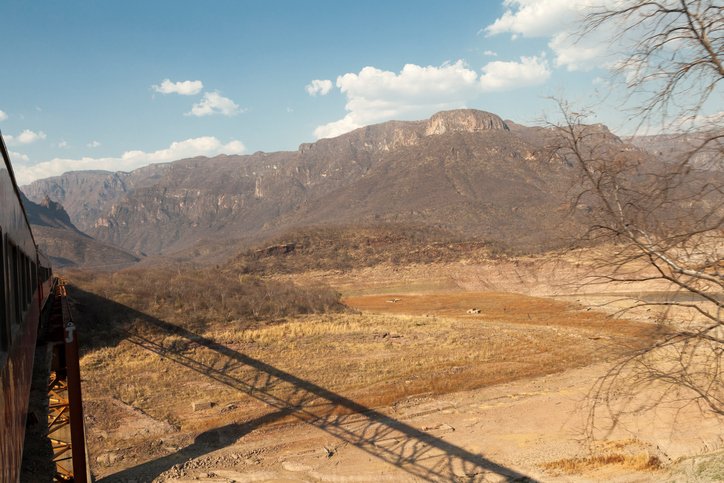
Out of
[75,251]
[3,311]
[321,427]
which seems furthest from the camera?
[75,251]

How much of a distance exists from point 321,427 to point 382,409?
254cm

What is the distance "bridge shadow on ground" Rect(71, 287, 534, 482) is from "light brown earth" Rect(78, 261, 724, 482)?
6cm

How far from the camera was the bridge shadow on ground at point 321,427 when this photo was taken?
1241 centimetres

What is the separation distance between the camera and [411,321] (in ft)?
107

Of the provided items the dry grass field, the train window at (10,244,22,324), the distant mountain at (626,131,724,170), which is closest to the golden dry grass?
the dry grass field

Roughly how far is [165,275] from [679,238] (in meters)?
44.5

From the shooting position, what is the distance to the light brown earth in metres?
12.2

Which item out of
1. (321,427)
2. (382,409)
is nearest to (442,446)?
(382,409)

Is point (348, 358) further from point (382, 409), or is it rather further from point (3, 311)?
point (3, 311)

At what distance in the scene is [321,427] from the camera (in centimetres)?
1552

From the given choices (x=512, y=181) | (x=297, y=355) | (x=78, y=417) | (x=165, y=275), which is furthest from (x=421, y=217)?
(x=78, y=417)

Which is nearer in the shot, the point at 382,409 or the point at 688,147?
the point at 688,147

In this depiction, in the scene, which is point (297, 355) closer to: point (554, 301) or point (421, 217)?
point (554, 301)

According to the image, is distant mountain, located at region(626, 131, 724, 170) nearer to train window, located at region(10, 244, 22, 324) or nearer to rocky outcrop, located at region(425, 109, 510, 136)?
train window, located at region(10, 244, 22, 324)
